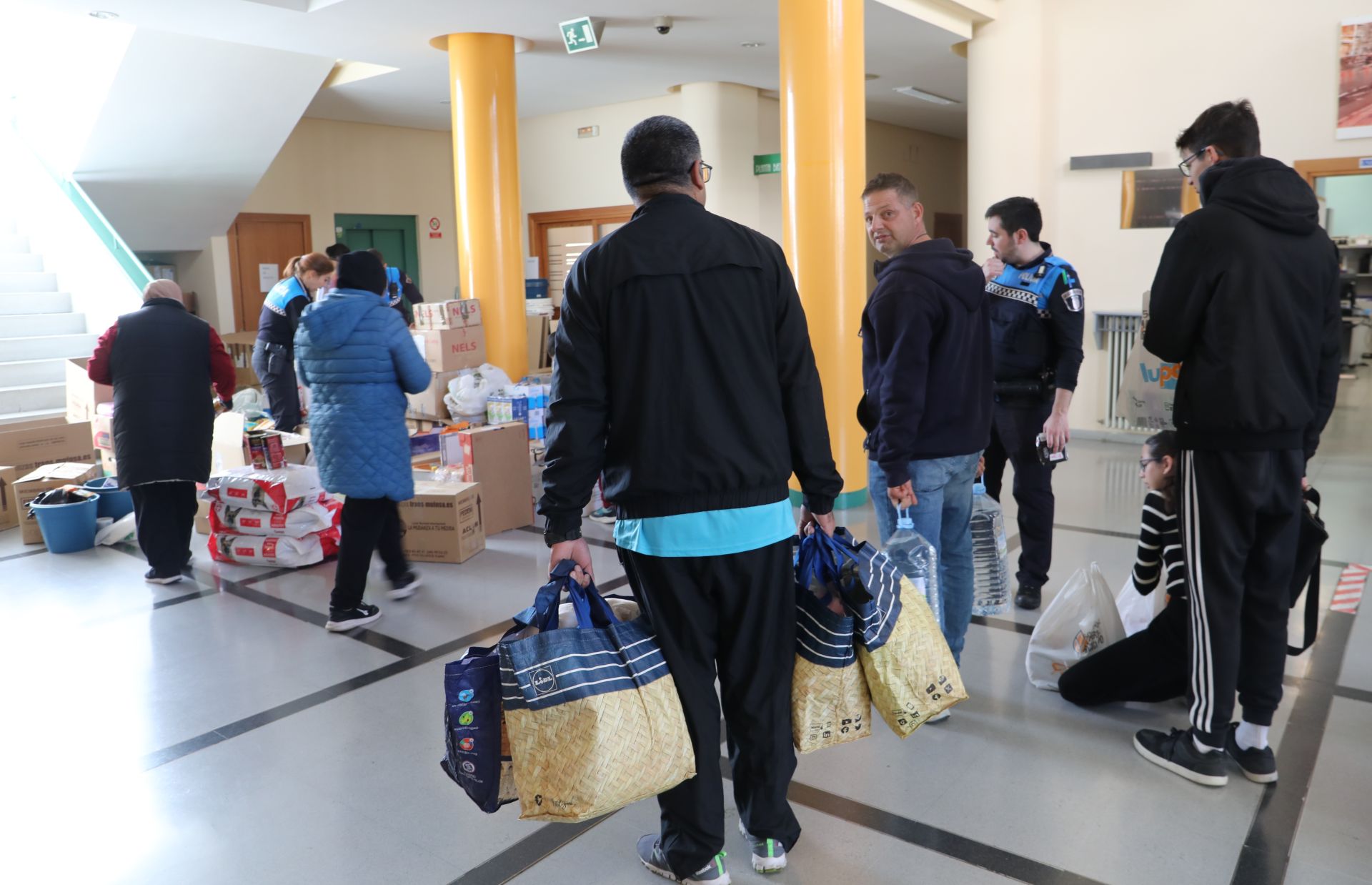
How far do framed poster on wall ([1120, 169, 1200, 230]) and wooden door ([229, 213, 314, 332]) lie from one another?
8045 mm

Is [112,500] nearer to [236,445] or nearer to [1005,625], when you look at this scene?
[236,445]

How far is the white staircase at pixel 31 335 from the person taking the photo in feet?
23.5

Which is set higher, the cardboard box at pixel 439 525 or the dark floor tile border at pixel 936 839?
the cardboard box at pixel 439 525

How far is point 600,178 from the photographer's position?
34.9ft

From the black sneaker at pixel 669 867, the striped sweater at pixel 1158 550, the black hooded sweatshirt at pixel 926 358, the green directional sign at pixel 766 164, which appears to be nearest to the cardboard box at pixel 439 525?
the black hooded sweatshirt at pixel 926 358

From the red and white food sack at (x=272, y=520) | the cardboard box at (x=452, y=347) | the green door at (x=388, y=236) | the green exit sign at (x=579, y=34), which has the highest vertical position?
the green exit sign at (x=579, y=34)

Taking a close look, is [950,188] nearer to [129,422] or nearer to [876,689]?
[129,422]

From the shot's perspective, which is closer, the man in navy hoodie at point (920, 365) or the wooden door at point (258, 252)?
the man in navy hoodie at point (920, 365)

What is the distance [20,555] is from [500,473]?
2.54 meters

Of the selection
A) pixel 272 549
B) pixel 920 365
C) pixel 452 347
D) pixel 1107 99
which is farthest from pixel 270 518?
pixel 1107 99

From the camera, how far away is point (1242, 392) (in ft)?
7.25

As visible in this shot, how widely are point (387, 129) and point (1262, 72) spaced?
28.3ft

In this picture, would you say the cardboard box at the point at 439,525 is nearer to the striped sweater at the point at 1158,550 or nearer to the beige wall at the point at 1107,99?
the striped sweater at the point at 1158,550

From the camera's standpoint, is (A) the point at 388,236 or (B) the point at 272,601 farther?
(A) the point at 388,236
